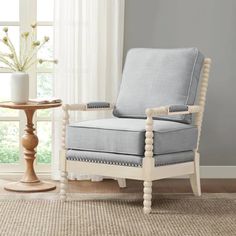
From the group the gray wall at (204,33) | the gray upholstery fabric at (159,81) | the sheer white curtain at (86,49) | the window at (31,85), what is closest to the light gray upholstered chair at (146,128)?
the gray upholstery fabric at (159,81)

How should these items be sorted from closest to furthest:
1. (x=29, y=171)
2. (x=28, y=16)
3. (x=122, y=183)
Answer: (x=29, y=171), (x=122, y=183), (x=28, y=16)

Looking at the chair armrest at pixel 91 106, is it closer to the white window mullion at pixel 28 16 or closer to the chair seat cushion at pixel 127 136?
the chair seat cushion at pixel 127 136

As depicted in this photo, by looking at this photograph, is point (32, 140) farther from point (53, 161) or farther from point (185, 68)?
point (185, 68)

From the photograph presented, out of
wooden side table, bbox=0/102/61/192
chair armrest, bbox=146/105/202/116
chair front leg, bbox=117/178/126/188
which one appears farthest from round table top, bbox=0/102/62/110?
chair armrest, bbox=146/105/202/116

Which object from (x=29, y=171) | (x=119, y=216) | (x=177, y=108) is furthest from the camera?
(x=29, y=171)

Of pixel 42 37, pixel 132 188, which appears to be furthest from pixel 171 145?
pixel 42 37

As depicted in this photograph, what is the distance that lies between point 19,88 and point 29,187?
683 millimetres

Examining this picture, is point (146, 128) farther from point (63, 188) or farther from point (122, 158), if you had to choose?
point (63, 188)

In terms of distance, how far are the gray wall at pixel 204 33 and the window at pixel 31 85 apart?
2.10 feet

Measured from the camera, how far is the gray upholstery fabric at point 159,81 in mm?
4605

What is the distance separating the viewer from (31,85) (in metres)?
5.38

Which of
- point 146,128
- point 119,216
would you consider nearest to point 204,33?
point 146,128

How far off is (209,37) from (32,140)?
5.23 ft

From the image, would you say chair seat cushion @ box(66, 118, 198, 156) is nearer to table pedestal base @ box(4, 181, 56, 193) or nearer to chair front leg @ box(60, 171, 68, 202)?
chair front leg @ box(60, 171, 68, 202)
